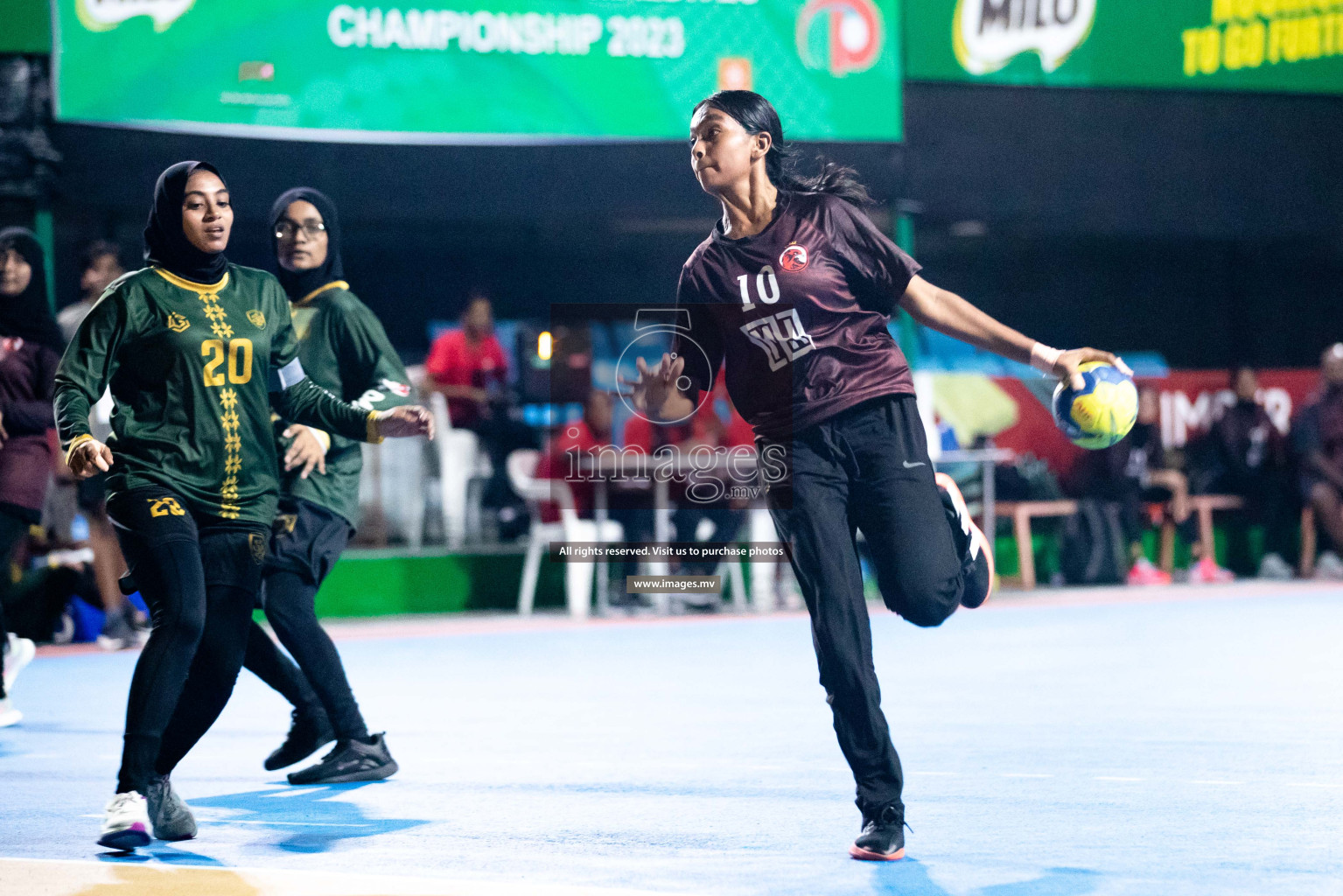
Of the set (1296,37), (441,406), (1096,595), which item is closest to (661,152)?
(441,406)

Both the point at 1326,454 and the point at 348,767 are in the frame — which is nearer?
the point at 348,767

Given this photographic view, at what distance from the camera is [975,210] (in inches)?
530

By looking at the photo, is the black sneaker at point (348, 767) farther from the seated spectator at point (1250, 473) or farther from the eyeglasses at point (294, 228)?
the seated spectator at point (1250, 473)

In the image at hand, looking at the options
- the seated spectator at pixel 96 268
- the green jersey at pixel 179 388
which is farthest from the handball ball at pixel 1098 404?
the seated spectator at pixel 96 268

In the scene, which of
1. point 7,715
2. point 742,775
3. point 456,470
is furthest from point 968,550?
point 456,470

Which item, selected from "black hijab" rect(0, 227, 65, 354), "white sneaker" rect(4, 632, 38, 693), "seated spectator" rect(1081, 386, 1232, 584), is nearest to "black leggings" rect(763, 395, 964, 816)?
"black hijab" rect(0, 227, 65, 354)

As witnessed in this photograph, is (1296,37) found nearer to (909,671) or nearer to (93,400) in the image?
(909,671)

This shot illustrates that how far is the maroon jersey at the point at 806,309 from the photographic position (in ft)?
14.2

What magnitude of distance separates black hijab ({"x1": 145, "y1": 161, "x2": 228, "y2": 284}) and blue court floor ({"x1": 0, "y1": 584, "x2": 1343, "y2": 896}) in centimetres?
171

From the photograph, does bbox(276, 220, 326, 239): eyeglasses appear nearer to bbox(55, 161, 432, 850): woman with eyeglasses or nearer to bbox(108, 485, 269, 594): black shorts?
bbox(55, 161, 432, 850): woman with eyeglasses

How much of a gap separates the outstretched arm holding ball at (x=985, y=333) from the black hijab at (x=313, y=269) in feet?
7.92

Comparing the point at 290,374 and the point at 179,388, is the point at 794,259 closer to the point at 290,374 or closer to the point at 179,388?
the point at 290,374

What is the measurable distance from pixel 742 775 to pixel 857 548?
1.48 metres

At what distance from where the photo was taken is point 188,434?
14.8 feet
